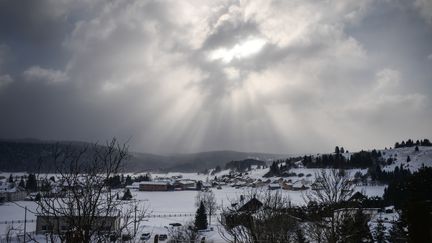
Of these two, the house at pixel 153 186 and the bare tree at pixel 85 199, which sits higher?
the bare tree at pixel 85 199

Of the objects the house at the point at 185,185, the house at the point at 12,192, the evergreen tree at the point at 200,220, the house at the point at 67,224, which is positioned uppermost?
the house at the point at 67,224

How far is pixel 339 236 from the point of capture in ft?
50.0

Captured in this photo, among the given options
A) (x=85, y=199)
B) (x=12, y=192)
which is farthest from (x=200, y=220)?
(x=12, y=192)

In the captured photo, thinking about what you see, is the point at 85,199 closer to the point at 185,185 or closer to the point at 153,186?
the point at 153,186

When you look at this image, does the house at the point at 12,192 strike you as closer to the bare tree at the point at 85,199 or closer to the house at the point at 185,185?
the house at the point at 185,185

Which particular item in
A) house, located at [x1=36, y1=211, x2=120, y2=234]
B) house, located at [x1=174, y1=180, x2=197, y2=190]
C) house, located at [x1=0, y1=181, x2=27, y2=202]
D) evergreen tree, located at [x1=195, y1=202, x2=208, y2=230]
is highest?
house, located at [x1=36, y1=211, x2=120, y2=234]

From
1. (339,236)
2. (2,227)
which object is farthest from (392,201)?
(2,227)

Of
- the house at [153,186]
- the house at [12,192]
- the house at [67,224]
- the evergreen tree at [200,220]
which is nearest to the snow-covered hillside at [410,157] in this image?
the house at [153,186]

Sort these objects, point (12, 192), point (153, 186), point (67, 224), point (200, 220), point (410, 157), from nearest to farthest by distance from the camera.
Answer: point (67, 224) → point (200, 220) → point (12, 192) → point (153, 186) → point (410, 157)

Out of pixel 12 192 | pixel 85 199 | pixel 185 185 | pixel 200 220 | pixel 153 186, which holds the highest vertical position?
pixel 85 199

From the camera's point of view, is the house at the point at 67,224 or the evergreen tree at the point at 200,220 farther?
the evergreen tree at the point at 200,220

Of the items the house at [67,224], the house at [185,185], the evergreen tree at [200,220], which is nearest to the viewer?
the house at [67,224]

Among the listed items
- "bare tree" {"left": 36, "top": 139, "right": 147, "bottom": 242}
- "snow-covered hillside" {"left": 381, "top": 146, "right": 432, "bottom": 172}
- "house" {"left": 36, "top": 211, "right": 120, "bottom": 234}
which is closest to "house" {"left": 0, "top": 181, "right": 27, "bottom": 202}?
"house" {"left": 36, "top": 211, "right": 120, "bottom": 234}

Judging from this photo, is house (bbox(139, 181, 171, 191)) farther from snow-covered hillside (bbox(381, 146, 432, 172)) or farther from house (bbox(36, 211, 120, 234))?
house (bbox(36, 211, 120, 234))
